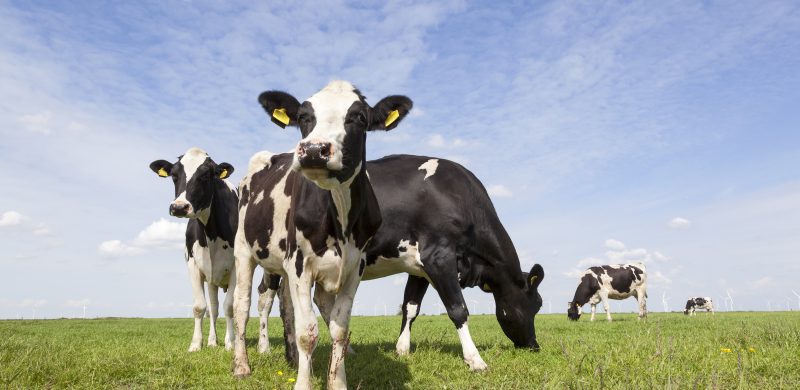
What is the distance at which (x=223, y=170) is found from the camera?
1032cm

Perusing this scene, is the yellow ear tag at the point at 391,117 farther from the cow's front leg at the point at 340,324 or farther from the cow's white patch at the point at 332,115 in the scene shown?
the cow's front leg at the point at 340,324

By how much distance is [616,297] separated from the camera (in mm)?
30047

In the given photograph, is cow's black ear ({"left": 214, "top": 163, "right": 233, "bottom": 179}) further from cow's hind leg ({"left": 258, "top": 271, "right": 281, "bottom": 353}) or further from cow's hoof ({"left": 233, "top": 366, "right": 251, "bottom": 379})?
cow's hoof ({"left": 233, "top": 366, "right": 251, "bottom": 379})

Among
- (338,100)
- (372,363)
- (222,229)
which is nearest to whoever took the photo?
(338,100)

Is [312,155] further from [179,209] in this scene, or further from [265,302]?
[265,302]

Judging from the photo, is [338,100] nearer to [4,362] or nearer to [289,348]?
[289,348]

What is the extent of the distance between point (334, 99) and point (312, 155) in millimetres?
941

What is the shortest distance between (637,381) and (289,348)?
4.43 m

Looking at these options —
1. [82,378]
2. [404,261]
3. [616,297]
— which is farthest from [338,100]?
[616,297]

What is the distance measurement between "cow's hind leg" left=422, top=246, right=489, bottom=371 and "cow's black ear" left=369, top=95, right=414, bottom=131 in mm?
2735

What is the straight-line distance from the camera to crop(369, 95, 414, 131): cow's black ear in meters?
5.45

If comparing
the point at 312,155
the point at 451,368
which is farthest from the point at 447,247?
the point at 312,155

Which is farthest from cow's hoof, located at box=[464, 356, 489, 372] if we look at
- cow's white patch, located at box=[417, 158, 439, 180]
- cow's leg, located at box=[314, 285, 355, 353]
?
cow's white patch, located at box=[417, 158, 439, 180]

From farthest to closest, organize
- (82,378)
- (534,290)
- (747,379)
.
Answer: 1. (534,290)
2. (82,378)
3. (747,379)
